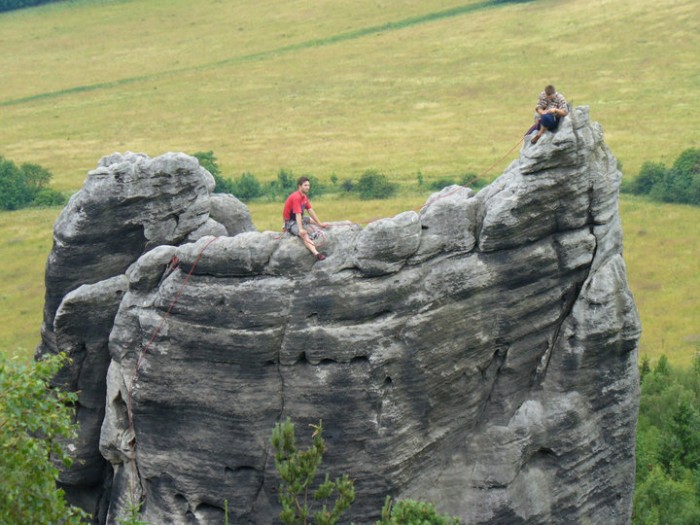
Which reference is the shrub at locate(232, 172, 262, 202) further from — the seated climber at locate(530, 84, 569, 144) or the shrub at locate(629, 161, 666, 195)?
the seated climber at locate(530, 84, 569, 144)

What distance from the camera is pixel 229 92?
5320 inches

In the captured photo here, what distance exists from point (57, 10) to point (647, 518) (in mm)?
148220

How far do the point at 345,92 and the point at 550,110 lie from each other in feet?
342

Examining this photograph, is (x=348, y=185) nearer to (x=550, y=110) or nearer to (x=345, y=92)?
(x=345, y=92)

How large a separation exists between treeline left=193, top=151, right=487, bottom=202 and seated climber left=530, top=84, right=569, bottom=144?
195 feet

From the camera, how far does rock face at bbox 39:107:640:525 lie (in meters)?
28.7

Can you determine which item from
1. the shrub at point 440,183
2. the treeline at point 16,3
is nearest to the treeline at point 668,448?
the shrub at point 440,183

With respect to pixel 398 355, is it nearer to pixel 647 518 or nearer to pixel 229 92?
pixel 647 518

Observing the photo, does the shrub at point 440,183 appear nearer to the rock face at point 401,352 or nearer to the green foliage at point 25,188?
the green foliage at point 25,188

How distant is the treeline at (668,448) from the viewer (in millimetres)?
37688

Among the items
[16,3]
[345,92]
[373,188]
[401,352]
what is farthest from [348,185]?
[16,3]

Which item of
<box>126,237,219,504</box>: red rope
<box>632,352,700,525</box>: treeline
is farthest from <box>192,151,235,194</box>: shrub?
<box>126,237,219,504</box>: red rope

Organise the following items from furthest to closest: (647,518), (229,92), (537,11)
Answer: (537,11)
(229,92)
(647,518)

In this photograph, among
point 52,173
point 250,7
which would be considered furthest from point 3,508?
point 250,7
